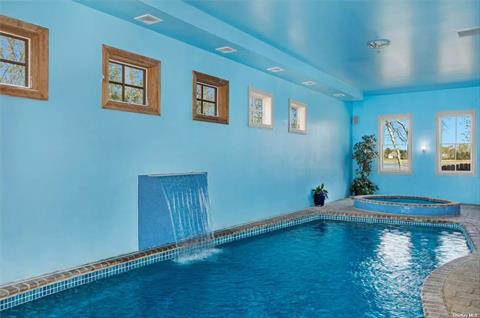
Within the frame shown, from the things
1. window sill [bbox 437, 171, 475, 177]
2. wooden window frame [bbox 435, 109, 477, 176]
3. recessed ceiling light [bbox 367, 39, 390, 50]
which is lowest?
window sill [bbox 437, 171, 475, 177]

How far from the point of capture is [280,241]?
5.60m

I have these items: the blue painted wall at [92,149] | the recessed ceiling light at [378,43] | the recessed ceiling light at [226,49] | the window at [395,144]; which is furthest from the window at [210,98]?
the window at [395,144]

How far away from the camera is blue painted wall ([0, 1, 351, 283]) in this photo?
3.36 m

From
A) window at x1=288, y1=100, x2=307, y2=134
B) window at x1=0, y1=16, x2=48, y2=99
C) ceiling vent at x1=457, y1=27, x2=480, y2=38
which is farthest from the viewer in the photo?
window at x1=288, y1=100, x2=307, y2=134

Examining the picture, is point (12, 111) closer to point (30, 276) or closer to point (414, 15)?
point (30, 276)

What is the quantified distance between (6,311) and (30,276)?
1.54 ft

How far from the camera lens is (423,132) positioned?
972 cm

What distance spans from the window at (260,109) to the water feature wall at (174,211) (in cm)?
189

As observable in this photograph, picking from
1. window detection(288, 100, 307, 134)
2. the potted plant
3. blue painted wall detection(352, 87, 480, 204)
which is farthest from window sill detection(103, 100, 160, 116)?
blue painted wall detection(352, 87, 480, 204)

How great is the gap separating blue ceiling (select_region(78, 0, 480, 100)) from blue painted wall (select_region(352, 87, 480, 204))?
6.43 feet

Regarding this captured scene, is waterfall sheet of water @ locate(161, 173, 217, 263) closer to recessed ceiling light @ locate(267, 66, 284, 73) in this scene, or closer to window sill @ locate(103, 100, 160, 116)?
window sill @ locate(103, 100, 160, 116)

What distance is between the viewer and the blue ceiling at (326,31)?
422 centimetres

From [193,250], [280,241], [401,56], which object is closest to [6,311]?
[193,250]

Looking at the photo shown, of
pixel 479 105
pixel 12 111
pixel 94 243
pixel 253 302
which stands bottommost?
pixel 253 302
